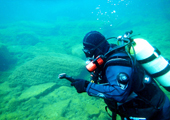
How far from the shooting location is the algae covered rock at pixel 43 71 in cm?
785

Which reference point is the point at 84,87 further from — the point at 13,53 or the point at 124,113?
the point at 13,53

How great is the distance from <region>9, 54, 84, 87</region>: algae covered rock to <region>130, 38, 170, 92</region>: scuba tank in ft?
21.6

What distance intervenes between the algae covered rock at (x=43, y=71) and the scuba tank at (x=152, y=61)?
6598 millimetres

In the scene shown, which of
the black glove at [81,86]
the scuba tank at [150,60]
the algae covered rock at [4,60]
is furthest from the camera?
the algae covered rock at [4,60]

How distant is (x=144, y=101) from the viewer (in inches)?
78.0

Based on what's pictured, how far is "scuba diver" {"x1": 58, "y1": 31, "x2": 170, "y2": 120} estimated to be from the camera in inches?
63.7

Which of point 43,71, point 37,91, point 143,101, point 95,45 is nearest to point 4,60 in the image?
point 43,71

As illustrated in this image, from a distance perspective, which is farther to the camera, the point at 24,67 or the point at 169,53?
the point at 169,53

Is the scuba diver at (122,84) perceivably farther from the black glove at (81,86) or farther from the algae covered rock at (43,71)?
the algae covered rock at (43,71)

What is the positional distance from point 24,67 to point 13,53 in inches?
352

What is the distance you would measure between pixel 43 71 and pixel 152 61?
778 cm

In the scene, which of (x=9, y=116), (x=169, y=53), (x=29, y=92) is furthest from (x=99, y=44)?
(x=169, y=53)

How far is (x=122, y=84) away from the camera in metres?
1.57

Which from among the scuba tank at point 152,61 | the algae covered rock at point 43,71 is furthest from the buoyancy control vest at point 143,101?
the algae covered rock at point 43,71
